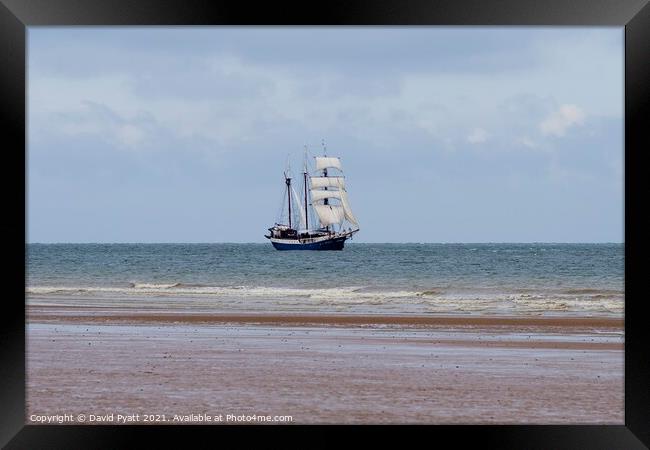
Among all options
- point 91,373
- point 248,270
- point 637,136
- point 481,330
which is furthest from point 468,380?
point 248,270

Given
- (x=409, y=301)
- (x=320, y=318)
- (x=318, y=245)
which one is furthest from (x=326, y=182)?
(x=320, y=318)

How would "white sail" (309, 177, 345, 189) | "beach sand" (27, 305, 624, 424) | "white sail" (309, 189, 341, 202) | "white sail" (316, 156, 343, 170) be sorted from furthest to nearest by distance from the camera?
"white sail" (309, 189, 341, 202)
"white sail" (309, 177, 345, 189)
"white sail" (316, 156, 343, 170)
"beach sand" (27, 305, 624, 424)

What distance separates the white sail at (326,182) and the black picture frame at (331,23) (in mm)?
65560

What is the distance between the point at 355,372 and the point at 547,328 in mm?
7209

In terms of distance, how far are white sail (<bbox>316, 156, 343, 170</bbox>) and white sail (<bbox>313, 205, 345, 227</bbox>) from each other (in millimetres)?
3036

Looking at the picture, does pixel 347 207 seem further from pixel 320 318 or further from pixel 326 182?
pixel 320 318

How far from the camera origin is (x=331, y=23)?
5285 millimetres

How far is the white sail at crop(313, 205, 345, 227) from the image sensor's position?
233ft

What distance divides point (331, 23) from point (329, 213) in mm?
66278

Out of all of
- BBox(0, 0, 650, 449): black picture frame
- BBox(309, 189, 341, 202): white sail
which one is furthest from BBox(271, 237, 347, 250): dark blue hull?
BBox(0, 0, 650, 449): black picture frame

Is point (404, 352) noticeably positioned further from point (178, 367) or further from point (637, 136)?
point (637, 136)

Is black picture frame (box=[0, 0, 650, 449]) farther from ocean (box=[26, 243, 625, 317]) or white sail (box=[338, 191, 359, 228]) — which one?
white sail (box=[338, 191, 359, 228])

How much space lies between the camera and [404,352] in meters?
11.2

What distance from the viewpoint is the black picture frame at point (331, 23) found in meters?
4.98
